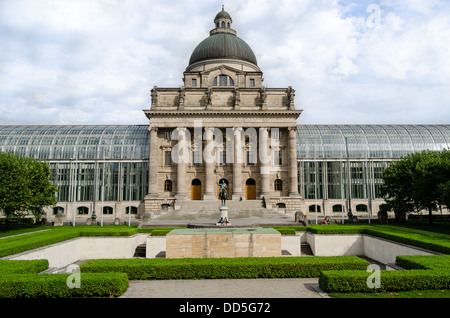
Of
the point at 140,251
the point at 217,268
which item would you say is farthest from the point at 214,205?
the point at 217,268

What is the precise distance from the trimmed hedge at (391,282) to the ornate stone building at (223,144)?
42.3 m

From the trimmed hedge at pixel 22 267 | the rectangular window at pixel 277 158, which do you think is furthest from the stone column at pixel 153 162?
the trimmed hedge at pixel 22 267

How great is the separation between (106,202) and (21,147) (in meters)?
21.3

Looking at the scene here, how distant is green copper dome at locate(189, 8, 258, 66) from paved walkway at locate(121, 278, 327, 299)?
5657 cm

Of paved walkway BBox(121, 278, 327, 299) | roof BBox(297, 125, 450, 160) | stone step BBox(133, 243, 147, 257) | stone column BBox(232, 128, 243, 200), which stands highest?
roof BBox(297, 125, 450, 160)

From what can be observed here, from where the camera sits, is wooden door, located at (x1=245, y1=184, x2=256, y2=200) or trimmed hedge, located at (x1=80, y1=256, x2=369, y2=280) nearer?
trimmed hedge, located at (x1=80, y1=256, x2=369, y2=280)

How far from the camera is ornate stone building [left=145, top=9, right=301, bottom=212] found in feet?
188

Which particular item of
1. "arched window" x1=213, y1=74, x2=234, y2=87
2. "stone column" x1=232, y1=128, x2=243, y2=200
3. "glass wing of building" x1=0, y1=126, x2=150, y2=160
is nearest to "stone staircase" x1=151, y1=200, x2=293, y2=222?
"stone column" x1=232, y1=128, x2=243, y2=200

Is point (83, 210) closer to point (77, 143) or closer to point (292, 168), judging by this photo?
point (77, 143)

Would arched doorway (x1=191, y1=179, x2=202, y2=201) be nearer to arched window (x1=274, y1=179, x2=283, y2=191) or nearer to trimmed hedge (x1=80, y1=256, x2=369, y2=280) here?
arched window (x1=274, y1=179, x2=283, y2=191)

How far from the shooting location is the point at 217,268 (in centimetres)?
1716

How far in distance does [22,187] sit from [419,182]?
46311mm

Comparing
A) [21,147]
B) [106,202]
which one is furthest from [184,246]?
[21,147]
